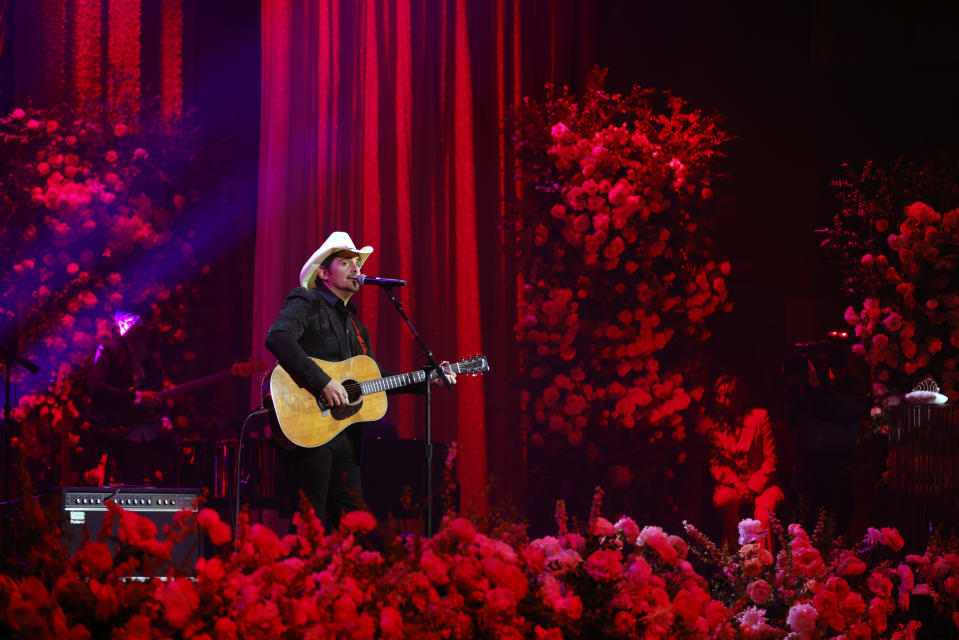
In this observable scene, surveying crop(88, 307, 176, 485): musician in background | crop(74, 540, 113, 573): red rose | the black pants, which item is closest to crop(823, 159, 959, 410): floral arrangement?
the black pants

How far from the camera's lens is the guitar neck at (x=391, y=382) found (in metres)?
4.68

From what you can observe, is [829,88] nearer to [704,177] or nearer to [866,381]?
[704,177]

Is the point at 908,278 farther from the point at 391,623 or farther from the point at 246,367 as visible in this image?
the point at 391,623

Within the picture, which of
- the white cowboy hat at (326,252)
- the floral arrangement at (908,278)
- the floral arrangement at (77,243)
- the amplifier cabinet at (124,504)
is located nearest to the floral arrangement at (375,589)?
the amplifier cabinet at (124,504)

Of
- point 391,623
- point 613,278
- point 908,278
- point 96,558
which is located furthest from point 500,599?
point 908,278

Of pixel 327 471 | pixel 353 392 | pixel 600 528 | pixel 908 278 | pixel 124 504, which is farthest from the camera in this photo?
pixel 908 278

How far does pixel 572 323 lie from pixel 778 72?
2903 millimetres

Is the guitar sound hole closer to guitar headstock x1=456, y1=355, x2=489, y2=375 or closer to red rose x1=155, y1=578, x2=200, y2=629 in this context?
guitar headstock x1=456, y1=355, x2=489, y2=375

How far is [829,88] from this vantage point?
7.28 meters

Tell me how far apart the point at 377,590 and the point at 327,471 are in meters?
2.77

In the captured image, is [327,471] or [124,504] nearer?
[124,504]

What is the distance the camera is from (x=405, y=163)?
7.30 meters

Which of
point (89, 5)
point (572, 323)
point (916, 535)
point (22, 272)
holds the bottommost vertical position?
point (916, 535)

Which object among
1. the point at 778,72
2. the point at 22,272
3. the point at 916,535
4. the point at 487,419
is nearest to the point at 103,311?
the point at 22,272
